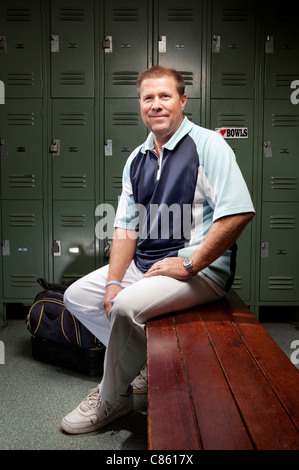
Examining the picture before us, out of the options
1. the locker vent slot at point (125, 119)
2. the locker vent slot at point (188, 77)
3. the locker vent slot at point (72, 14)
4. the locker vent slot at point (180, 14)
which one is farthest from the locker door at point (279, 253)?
the locker vent slot at point (72, 14)

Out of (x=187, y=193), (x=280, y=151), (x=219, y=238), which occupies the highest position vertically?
(x=280, y=151)

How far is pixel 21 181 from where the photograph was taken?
12.2 ft

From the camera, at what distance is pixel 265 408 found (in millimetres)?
1024

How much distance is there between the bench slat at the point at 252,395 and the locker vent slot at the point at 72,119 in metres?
2.56

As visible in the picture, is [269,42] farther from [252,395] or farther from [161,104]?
[252,395]

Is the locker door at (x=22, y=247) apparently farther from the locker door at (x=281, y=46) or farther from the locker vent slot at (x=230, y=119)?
the locker door at (x=281, y=46)

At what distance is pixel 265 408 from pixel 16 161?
319 centimetres

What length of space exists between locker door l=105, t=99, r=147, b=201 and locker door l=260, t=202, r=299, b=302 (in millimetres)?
1244

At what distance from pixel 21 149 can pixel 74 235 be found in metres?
0.85

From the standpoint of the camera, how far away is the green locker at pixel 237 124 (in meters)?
3.67

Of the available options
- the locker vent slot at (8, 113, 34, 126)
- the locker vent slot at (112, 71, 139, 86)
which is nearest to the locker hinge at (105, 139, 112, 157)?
the locker vent slot at (112, 71, 139, 86)

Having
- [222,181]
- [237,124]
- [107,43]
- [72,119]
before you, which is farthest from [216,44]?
[222,181]

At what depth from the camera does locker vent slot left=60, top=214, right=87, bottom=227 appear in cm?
374

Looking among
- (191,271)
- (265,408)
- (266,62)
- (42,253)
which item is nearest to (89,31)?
(266,62)
